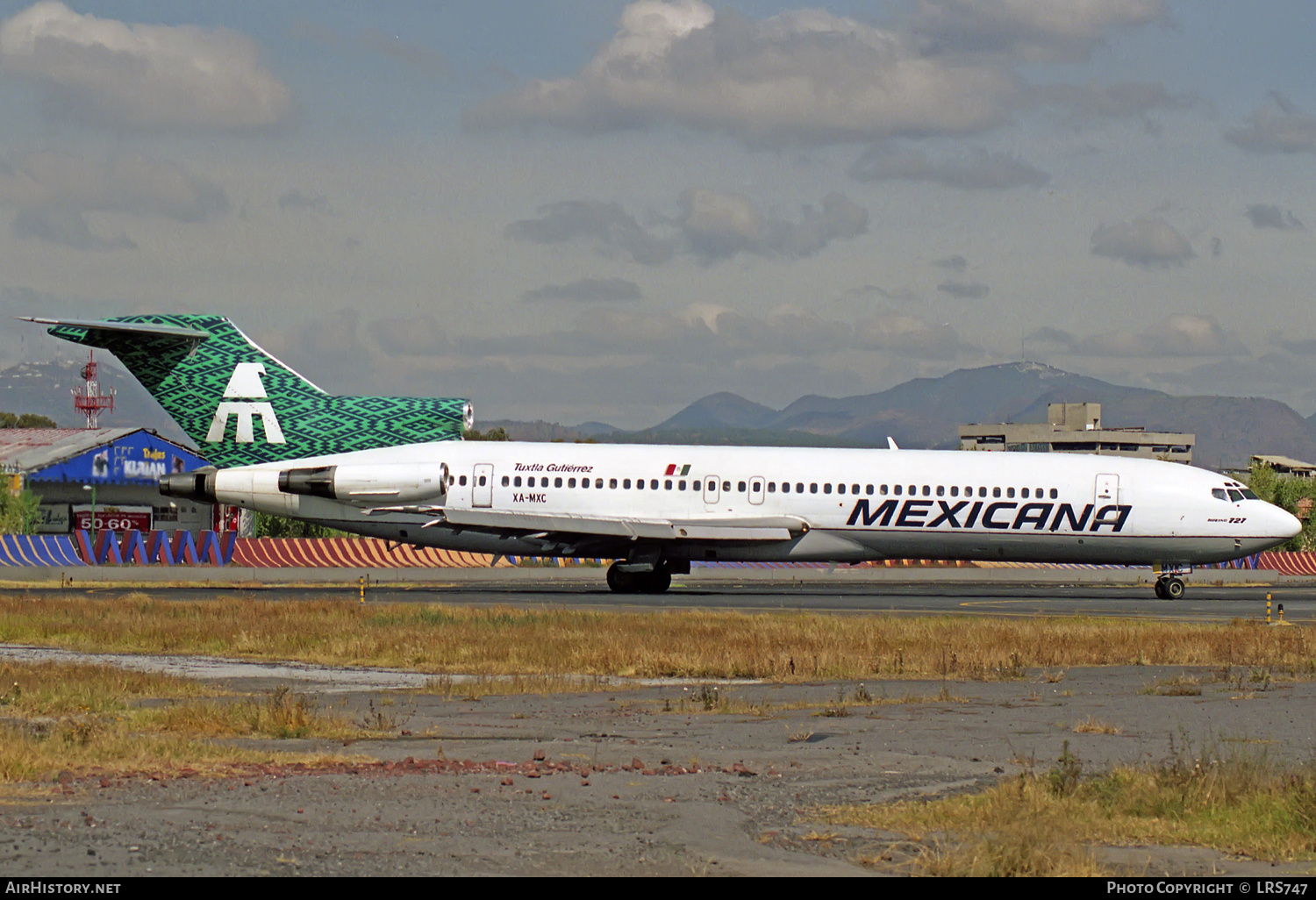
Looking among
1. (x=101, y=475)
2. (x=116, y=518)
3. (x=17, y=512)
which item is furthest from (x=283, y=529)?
(x=17, y=512)

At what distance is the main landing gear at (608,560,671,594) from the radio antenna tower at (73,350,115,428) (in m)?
83.7

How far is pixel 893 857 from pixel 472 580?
44.4 meters

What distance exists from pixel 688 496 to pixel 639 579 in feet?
9.95

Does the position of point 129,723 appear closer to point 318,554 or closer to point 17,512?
point 318,554

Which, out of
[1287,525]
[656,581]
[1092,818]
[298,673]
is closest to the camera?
[1092,818]

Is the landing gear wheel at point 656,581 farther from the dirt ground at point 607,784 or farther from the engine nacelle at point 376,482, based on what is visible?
the dirt ground at point 607,784

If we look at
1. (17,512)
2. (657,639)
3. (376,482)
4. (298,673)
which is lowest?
(298,673)

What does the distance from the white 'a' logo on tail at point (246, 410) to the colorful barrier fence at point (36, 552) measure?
49.2 ft

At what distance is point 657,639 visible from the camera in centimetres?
2575

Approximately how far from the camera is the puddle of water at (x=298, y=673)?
68.1 feet

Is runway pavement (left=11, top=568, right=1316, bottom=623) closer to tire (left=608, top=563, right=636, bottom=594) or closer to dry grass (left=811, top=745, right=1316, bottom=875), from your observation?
tire (left=608, top=563, right=636, bottom=594)

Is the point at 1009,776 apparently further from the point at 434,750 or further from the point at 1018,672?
the point at 1018,672

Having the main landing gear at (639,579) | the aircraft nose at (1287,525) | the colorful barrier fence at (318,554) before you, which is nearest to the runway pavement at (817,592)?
the main landing gear at (639,579)
